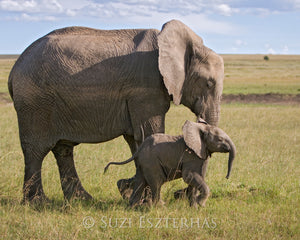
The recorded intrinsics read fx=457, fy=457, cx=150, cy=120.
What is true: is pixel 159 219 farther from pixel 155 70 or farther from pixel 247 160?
pixel 247 160

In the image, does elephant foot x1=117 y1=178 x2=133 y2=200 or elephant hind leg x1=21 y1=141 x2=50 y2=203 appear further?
elephant hind leg x1=21 y1=141 x2=50 y2=203

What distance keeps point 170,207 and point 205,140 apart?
1.03 m

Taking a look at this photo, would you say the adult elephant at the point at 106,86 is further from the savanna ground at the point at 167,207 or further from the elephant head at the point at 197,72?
the savanna ground at the point at 167,207

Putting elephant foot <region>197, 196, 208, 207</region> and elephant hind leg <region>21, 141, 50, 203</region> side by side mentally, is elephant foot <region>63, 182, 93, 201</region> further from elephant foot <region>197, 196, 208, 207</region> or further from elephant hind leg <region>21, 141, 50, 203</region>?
elephant foot <region>197, 196, 208, 207</region>

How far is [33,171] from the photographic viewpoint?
664cm

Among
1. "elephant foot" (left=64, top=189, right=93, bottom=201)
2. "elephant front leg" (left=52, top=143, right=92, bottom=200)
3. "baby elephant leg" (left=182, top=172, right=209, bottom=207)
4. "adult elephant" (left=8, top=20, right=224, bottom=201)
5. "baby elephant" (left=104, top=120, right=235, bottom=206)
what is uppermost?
"adult elephant" (left=8, top=20, right=224, bottom=201)

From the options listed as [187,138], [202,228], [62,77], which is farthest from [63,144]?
[202,228]

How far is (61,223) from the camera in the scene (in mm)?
5445

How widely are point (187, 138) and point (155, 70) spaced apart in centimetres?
108

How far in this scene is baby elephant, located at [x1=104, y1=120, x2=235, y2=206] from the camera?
18.8 feet

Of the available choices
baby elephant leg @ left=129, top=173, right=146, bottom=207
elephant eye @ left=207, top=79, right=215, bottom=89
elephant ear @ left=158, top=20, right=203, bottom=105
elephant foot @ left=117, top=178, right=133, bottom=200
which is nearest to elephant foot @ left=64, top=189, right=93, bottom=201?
elephant foot @ left=117, top=178, right=133, bottom=200

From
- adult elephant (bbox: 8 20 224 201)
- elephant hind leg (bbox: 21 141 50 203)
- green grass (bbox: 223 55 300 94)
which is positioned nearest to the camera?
adult elephant (bbox: 8 20 224 201)

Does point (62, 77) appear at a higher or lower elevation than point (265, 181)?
higher

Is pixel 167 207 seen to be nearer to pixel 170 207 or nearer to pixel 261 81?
pixel 170 207
